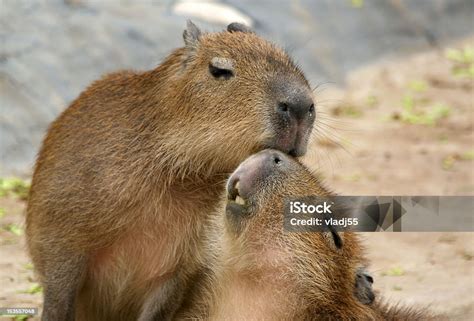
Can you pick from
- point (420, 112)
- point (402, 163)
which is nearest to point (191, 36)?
point (402, 163)

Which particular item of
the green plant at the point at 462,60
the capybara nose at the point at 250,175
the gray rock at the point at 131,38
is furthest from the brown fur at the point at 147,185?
the green plant at the point at 462,60

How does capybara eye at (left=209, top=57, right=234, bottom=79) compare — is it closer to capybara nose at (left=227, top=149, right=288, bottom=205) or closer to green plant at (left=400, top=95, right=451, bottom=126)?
capybara nose at (left=227, top=149, right=288, bottom=205)

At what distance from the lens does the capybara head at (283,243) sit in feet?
15.8

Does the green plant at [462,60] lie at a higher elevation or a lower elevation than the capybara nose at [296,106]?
higher

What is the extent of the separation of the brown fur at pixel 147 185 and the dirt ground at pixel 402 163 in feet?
2.06

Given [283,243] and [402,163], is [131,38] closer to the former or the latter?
[402,163]

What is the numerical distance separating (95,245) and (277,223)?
3.67ft

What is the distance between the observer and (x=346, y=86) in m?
11.6

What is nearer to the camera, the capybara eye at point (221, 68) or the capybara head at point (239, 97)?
the capybara head at point (239, 97)

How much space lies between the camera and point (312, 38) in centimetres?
1190

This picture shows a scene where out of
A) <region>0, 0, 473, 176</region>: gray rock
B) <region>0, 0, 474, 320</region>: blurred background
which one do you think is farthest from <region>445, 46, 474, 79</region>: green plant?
<region>0, 0, 473, 176</region>: gray rock

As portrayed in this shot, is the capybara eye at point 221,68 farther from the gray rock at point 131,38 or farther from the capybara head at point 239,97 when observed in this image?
the gray rock at point 131,38

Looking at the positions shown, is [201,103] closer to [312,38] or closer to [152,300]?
[152,300]

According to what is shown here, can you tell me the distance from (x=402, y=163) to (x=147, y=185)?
5.01 metres
